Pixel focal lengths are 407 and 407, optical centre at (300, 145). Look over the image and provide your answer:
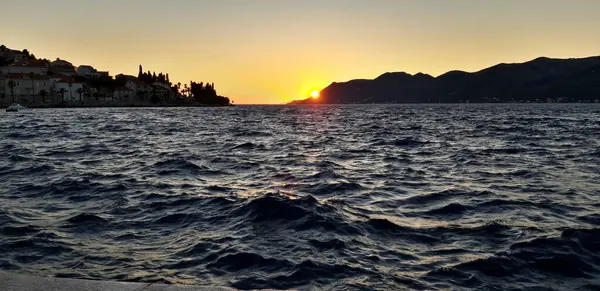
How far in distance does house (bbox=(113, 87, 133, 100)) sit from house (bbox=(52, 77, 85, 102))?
72.8 feet

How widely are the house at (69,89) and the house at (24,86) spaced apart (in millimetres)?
6276

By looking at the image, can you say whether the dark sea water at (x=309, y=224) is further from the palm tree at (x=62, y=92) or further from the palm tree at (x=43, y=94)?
the palm tree at (x=62, y=92)

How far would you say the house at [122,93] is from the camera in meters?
192

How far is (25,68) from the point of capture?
157750mm

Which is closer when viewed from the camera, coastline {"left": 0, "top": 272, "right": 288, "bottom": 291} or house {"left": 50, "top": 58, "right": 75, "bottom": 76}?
coastline {"left": 0, "top": 272, "right": 288, "bottom": 291}

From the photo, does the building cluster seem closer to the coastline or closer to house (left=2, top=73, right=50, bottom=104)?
house (left=2, top=73, right=50, bottom=104)

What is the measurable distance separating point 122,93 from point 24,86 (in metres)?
50.6

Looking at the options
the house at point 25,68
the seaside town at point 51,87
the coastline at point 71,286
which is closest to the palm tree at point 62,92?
the seaside town at point 51,87

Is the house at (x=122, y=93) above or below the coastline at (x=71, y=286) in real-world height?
above

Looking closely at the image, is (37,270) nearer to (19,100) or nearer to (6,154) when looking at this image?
(6,154)

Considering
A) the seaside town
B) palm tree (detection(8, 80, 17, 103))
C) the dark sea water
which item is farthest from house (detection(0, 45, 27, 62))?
the dark sea water

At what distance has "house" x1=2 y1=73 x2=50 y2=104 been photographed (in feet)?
468

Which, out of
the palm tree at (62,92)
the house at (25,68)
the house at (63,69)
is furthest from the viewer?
the house at (63,69)

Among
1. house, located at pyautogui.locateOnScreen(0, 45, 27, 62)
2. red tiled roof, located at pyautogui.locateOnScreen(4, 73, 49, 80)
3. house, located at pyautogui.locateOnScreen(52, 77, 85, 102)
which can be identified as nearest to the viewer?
red tiled roof, located at pyautogui.locateOnScreen(4, 73, 49, 80)
